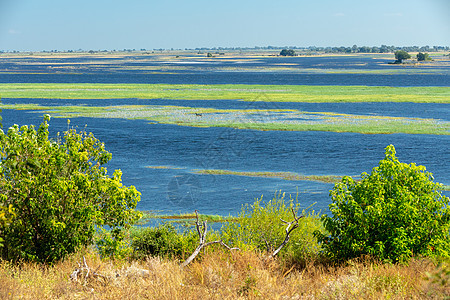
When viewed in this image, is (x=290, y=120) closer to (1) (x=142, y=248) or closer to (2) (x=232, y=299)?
(1) (x=142, y=248)

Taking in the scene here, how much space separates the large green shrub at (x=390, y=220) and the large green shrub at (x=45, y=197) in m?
7.09

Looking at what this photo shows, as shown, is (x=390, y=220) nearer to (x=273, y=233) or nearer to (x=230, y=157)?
(x=273, y=233)

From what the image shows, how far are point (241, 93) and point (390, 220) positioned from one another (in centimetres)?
8190

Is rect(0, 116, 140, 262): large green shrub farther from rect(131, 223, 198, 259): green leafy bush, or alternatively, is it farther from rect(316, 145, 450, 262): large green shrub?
rect(316, 145, 450, 262): large green shrub

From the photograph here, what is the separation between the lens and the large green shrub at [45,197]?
1800cm

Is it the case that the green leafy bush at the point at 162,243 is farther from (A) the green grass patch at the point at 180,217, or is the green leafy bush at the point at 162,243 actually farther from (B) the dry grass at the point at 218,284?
(B) the dry grass at the point at 218,284

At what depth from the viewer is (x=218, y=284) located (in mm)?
12680

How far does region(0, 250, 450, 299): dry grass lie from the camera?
11.9 metres

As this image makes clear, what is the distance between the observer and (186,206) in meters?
33.4

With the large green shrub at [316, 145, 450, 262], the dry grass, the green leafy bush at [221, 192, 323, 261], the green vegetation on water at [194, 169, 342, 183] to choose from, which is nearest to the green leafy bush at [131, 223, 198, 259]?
the green leafy bush at [221, 192, 323, 261]

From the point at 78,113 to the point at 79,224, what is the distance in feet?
183

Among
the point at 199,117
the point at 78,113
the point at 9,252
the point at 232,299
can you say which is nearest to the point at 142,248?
the point at 9,252

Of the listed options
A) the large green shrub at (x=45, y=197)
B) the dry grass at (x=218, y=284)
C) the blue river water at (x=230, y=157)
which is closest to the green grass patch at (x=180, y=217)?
the blue river water at (x=230, y=157)

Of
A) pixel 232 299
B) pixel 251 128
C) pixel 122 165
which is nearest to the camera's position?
pixel 232 299
